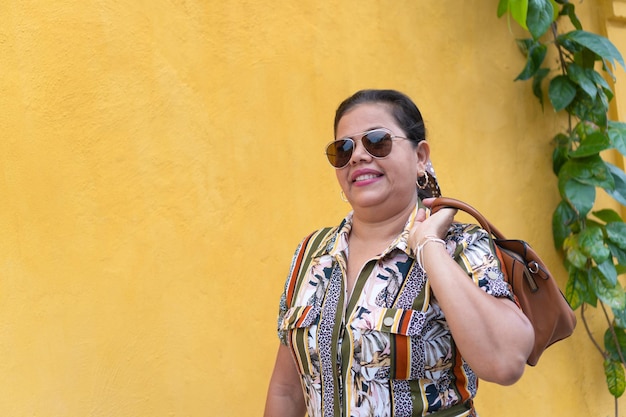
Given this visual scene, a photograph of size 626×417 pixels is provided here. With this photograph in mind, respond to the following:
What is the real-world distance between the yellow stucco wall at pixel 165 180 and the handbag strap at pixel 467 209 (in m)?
1.17

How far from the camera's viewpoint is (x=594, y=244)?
439 cm

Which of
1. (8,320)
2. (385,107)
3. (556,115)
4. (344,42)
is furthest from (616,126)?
(8,320)

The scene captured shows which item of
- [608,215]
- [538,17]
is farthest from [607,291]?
[538,17]

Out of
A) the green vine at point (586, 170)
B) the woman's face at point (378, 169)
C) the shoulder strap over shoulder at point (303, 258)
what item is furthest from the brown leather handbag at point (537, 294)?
the green vine at point (586, 170)

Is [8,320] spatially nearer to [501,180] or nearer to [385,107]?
[385,107]

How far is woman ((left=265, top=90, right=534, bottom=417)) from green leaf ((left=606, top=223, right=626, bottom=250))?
2241 millimetres

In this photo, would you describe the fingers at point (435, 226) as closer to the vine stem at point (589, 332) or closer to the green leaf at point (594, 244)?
the green leaf at point (594, 244)

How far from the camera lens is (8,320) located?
2.79 meters

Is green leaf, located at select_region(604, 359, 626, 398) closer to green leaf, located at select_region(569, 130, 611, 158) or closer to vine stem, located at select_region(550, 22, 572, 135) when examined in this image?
green leaf, located at select_region(569, 130, 611, 158)

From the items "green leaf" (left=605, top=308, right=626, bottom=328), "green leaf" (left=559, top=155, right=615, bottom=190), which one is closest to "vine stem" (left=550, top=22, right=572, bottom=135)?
"green leaf" (left=559, top=155, right=615, bottom=190)

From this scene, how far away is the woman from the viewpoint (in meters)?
2.13

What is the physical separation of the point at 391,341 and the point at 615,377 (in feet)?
9.31

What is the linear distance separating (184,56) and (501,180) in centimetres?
190

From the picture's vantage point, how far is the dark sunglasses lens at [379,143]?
244 centimetres
